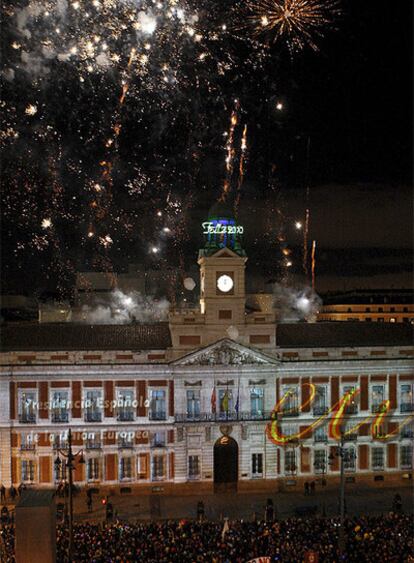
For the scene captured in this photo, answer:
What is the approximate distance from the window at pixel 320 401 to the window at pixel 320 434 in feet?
3.56

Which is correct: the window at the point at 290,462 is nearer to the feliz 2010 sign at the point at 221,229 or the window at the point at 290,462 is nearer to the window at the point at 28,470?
the feliz 2010 sign at the point at 221,229

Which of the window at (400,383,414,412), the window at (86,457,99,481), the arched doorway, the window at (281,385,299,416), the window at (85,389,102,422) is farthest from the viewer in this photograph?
the window at (400,383,414,412)

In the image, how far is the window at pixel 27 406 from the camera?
50.0 m

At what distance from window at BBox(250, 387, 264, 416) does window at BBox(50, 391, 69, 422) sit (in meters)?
13.1

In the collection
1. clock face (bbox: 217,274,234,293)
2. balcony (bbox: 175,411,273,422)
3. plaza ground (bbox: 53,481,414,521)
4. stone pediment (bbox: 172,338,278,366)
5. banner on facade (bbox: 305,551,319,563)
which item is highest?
clock face (bbox: 217,274,234,293)

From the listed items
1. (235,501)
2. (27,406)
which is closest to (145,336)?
(27,406)

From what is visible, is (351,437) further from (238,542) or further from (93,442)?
(238,542)

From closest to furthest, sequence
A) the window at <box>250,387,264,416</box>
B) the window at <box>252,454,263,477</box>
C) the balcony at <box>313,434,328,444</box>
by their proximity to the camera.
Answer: the window at <box>252,454,263,477</box> → the window at <box>250,387,264,416</box> → the balcony at <box>313,434,328,444</box>

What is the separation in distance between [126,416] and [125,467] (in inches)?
140

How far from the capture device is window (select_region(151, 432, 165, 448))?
5103cm

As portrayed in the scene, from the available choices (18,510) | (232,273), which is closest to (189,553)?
(18,510)

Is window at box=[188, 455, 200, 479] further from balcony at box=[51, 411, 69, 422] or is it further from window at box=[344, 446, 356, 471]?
window at box=[344, 446, 356, 471]

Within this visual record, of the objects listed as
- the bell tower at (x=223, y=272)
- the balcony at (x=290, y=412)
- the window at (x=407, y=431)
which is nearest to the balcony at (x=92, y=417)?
the bell tower at (x=223, y=272)

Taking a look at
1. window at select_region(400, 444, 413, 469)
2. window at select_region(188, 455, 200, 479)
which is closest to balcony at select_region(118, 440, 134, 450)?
window at select_region(188, 455, 200, 479)
